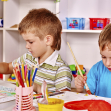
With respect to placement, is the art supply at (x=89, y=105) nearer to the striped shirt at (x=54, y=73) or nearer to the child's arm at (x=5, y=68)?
the striped shirt at (x=54, y=73)

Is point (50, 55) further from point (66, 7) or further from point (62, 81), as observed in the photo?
point (66, 7)

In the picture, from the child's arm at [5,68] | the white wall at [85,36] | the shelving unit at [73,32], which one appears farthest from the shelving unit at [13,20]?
the child's arm at [5,68]

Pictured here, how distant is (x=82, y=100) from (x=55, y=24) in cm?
50

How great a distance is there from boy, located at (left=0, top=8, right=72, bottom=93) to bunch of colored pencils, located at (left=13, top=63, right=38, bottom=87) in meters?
0.42

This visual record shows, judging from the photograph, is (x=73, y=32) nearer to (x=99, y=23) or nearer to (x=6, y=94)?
(x=99, y=23)

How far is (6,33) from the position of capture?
180cm

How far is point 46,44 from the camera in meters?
1.04

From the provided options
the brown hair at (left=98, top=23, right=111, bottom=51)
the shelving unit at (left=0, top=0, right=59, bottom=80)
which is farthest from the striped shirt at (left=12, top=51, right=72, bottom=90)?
the shelving unit at (left=0, top=0, right=59, bottom=80)

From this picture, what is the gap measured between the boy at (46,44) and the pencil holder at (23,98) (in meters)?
0.40

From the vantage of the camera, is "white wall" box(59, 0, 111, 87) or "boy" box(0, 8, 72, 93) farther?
"white wall" box(59, 0, 111, 87)

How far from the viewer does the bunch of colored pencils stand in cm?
52

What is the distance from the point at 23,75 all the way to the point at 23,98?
67mm

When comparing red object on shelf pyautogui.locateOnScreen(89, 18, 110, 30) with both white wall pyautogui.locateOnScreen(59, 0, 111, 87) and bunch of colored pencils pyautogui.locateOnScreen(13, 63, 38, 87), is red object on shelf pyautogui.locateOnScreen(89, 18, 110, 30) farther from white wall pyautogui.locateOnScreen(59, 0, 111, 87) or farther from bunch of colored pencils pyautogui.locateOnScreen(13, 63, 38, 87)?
bunch of colored pencils pyautogui.locateOnScreen(13, 63, 38, 87)

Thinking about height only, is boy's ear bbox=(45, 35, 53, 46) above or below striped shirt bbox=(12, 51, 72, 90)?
above
